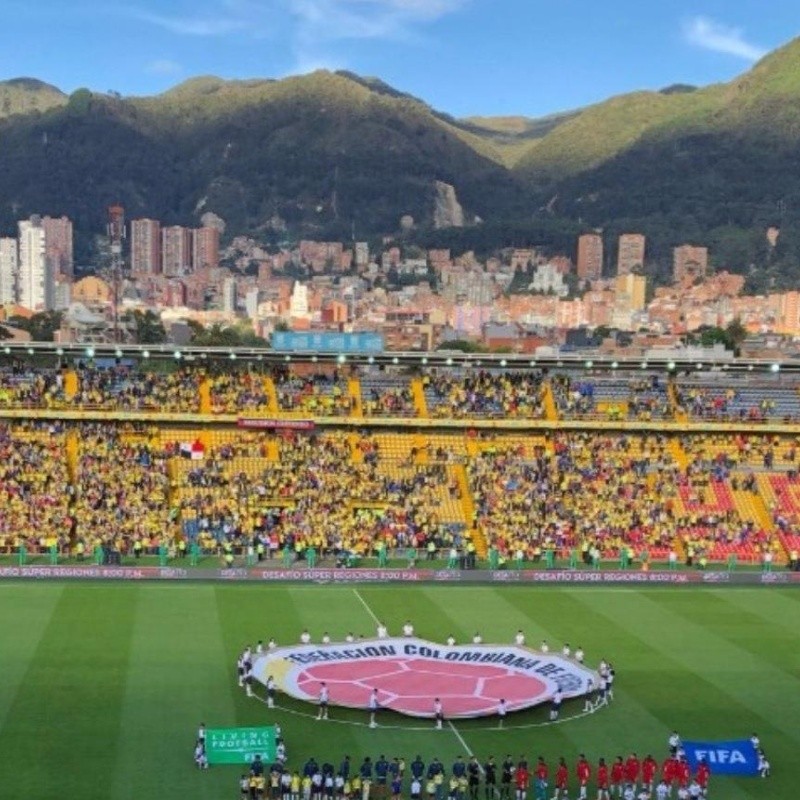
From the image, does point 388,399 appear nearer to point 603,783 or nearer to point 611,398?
point 611,398

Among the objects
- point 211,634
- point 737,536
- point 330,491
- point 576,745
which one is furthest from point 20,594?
point 737,536

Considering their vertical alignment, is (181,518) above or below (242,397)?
below

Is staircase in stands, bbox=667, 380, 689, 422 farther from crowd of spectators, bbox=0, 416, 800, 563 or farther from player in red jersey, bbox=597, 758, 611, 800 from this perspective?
player in red jersey, bbox=597, 758, 611, 800

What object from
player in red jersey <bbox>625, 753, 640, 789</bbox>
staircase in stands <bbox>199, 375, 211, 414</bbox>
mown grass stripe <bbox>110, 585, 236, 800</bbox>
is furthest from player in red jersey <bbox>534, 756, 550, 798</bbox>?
staircase in stands <bbox>199, 375, 211, 414</bbox>

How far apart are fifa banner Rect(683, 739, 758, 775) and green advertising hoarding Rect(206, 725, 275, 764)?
8.74 m

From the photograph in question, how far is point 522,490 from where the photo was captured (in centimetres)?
5284

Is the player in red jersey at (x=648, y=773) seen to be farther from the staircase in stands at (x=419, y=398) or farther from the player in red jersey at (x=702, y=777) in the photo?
the staircase in stands at (x=419, y=398)

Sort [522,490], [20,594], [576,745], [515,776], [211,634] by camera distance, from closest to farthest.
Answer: [515,776], [576,745], [211,634], [20,594], [522,490]

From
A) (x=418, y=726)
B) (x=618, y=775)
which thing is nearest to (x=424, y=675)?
(x=418, y=726)

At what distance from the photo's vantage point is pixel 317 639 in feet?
112

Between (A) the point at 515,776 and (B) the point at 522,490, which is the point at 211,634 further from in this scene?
(B) the point at 522,490

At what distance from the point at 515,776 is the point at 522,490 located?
30.2 meters

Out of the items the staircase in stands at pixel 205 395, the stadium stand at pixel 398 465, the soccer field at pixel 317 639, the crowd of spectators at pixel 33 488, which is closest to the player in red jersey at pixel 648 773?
the soccer field at pixel 317 639

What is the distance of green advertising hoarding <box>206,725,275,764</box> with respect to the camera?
23766 mm
